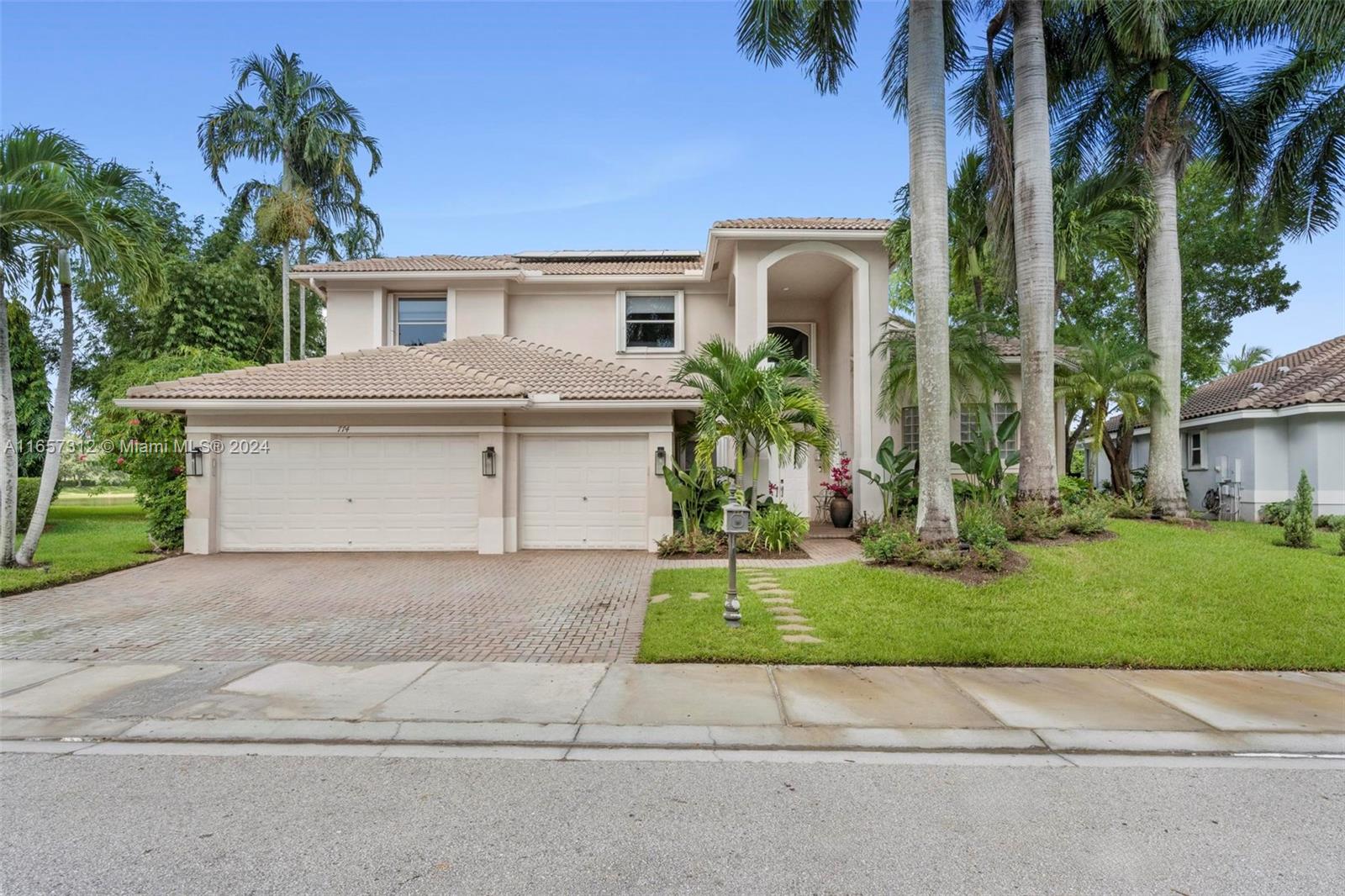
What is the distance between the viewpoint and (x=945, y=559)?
30.3ft

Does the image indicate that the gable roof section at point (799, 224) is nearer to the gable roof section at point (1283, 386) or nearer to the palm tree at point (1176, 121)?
the palm tree at point (1176, 121)

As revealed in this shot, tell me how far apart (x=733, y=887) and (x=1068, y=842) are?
1.76m

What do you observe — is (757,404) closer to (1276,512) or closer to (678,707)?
(678,707)

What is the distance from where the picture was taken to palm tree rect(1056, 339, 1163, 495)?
1335 cm

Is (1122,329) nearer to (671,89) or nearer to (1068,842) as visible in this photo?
(671,89)

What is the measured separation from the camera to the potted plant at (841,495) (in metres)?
14.8

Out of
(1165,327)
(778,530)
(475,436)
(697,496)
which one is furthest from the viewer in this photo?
(1165,327)

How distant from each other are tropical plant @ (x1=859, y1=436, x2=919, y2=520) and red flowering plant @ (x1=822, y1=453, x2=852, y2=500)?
34.0 inches

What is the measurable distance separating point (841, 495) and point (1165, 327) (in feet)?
23.6

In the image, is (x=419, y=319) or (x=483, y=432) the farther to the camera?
(x=419, y=319)

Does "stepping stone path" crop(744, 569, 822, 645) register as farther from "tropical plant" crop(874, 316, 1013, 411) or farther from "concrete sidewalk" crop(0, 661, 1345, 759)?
"tropical plant" crop(874, 316, 1013, 411)

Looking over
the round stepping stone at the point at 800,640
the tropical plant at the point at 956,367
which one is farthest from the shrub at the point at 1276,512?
the round stepping stone at the point at 800,640

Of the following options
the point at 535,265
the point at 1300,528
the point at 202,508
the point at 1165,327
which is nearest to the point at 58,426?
the point at 202,508

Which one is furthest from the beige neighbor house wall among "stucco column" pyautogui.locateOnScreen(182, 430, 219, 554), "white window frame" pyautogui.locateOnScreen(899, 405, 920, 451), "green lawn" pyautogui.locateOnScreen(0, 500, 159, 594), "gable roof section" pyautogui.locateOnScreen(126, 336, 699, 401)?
"white window frame" pyautogui.locateOnScreen(899, 405, 920, 451)
